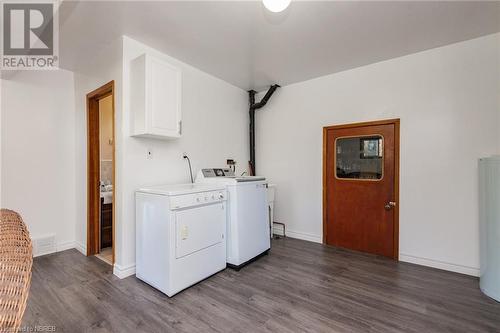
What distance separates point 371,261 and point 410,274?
0.43 meters

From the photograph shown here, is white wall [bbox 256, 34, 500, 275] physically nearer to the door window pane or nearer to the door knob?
the door knob

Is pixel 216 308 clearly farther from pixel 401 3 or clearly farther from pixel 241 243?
pixel 401 3

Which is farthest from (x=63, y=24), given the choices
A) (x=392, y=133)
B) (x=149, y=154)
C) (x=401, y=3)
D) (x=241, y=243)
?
(x=392, y=133)

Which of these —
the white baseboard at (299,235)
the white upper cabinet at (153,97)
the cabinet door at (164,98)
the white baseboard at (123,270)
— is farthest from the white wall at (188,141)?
the white baseboard at (299,235)

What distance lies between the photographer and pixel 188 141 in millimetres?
3262

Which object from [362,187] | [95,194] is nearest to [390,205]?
[362,187]

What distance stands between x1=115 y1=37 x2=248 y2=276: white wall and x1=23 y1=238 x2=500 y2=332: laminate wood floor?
0.48 metres

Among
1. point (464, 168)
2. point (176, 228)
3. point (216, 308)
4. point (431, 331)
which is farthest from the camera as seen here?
point (464, 168)

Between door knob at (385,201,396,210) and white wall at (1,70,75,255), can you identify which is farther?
door knob at (385,201,396,210)

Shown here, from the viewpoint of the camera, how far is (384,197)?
3.09 metres

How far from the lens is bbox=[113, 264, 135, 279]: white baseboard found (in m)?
2.50

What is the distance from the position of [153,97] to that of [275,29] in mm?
1462

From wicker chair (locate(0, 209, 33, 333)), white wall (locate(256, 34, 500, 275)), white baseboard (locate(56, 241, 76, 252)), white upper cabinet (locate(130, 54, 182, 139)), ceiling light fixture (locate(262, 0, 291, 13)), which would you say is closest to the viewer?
wicker chair (locate(0, 209, 33, 333))

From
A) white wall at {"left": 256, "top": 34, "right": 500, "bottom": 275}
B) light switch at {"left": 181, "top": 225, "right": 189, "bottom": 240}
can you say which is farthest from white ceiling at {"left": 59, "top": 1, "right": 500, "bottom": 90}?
light switch at {"left": 181, "top": 225, "right": 189, "bottom": 240}
